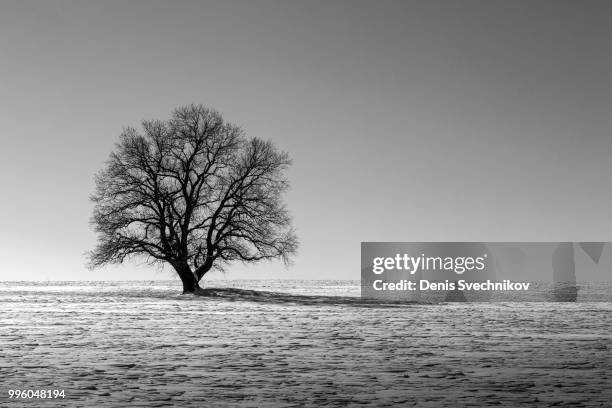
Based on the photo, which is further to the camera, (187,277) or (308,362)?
(187,277)

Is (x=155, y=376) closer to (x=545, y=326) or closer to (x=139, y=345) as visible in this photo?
(x=139, y=345)

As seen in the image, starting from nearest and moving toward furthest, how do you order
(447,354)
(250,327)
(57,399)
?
(57,399) < (447,354) < (250,327)

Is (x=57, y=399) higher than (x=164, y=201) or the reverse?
the reverse

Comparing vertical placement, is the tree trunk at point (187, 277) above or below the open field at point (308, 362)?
above

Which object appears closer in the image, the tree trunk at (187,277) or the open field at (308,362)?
the open field at (308,362)

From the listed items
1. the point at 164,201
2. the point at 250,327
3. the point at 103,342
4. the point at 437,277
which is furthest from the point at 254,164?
the point at 103,342

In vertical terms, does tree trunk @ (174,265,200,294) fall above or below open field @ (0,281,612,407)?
above

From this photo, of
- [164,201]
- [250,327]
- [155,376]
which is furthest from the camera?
[164,201]

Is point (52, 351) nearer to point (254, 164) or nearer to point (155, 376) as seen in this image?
point (155, 376)

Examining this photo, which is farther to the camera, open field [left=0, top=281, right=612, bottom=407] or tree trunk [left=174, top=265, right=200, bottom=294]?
tree trunk [left=174, top=265, right=200, bottom=294]

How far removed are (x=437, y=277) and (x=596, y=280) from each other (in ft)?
88.5

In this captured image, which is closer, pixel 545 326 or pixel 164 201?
pixel 545 326

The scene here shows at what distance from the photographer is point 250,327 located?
17391 millimetres

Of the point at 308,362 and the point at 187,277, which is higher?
the point at 187,277
